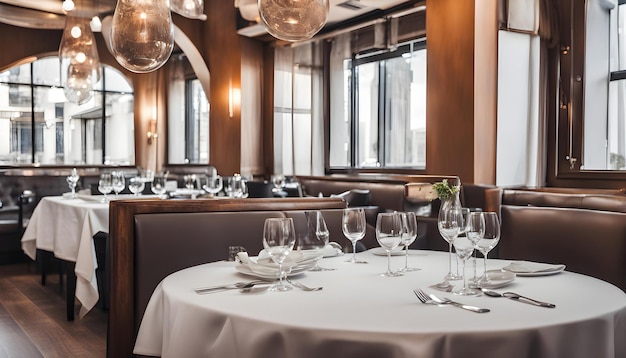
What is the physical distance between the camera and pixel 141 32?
3.13 metres

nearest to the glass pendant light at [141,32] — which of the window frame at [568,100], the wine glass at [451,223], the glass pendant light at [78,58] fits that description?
the wine glass at [451,223]

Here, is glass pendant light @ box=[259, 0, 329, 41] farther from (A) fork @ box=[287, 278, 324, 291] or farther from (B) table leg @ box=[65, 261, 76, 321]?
(B) table leg @ box=[65, 261, 76, 321]

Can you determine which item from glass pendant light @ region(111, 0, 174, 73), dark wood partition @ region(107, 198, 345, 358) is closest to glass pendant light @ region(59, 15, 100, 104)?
glass pendant light @ region(111, 0, 174, 73)

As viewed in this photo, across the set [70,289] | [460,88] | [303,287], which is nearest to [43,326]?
[70,289]

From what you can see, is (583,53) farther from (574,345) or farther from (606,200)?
(574,345)

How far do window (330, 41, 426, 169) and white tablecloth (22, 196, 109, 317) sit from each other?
12.6 ft

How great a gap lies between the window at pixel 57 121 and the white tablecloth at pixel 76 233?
15.8 ft

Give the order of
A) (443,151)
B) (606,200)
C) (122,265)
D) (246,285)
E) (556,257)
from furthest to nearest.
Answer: (443,151)
(606,200)
(556,257)
(122,265)
(246,285)

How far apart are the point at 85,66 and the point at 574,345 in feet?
19.3

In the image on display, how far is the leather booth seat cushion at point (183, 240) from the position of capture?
7.25 feet

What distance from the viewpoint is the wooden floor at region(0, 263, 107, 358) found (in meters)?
3.50

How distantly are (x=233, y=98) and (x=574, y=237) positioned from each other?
23.1 feet

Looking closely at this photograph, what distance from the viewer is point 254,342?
3.99ft

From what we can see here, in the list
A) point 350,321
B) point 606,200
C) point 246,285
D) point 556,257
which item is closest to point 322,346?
point 350,321
